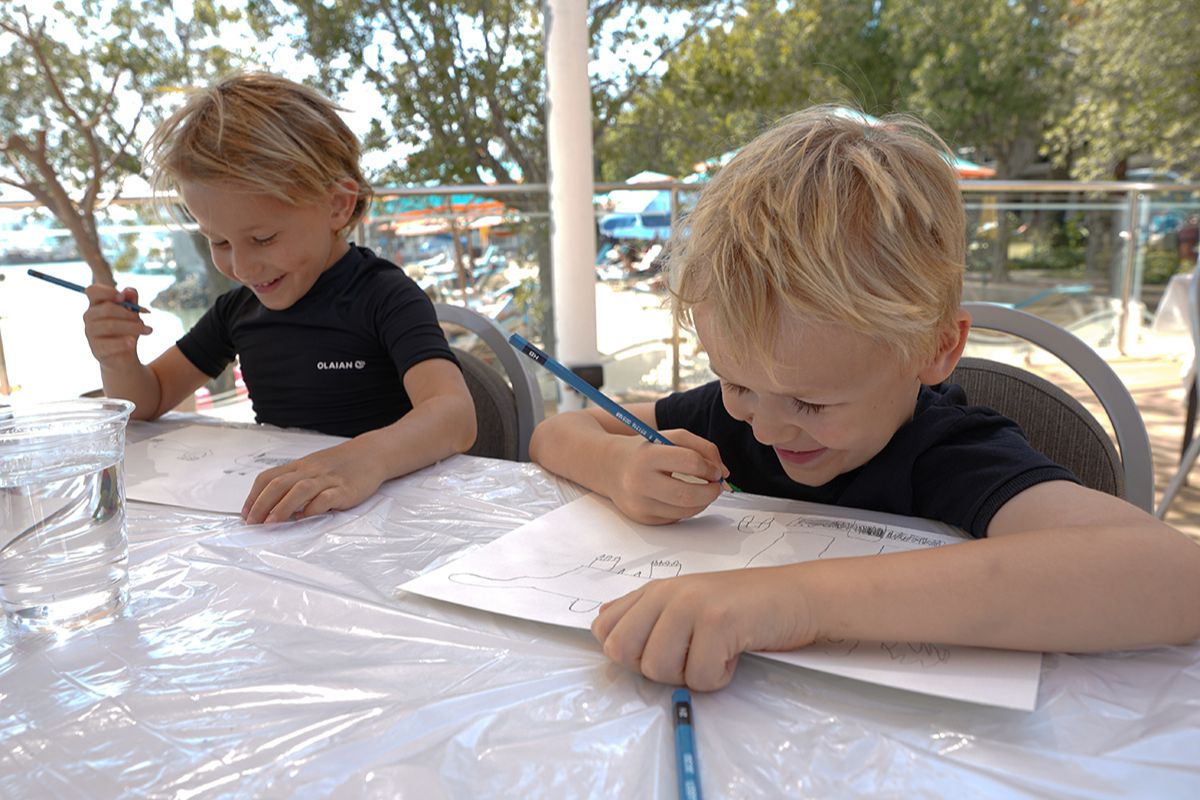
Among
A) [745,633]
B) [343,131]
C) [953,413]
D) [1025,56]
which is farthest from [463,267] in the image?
[1025,56]

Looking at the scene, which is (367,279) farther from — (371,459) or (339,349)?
(371,459)

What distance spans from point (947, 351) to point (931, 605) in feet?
1.07

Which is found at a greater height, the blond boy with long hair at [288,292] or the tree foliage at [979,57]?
the tree foliage at [979,57]

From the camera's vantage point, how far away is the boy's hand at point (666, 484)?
683 mm

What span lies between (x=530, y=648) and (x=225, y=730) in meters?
0.17

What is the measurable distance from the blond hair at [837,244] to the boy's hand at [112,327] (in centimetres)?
89

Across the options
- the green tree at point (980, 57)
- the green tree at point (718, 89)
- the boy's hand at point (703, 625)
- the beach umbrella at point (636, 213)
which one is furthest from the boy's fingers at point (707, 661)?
the green tree at point (980, 57)

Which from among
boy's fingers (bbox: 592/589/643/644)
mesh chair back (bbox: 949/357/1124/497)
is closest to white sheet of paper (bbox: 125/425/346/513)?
boy's fingers (bbox: 592/589/643/644)

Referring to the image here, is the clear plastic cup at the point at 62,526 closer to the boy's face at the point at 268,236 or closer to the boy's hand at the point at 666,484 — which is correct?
the boy's hand at the point at 666,484

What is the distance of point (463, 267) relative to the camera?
3.81 meters

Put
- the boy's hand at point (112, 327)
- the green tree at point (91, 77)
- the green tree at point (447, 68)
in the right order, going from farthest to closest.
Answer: the green tree at point (447, 68)
the green tree at point (91, 77)
the boy's hand at point (112, 327)

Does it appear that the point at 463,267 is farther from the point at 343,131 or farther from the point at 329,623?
the point at 329,623

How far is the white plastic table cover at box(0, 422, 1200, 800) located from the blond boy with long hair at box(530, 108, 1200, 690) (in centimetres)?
3

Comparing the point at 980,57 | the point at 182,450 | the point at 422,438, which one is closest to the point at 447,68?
the point at 182,450
